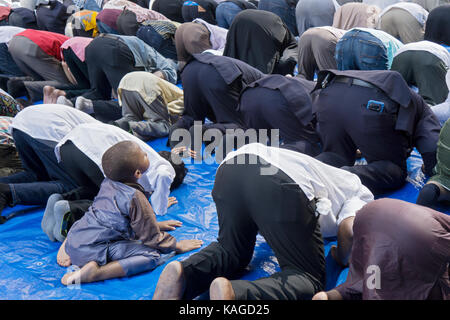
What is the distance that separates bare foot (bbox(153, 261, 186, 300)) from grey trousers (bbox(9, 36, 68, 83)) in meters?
3.91

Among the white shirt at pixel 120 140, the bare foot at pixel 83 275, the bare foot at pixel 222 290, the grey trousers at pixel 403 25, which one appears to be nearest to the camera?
the bare foot at pixel 222 290

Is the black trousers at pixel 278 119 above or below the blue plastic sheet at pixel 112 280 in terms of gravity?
above

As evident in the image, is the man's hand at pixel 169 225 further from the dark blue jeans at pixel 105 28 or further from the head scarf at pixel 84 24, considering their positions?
the head scarf at pixel 84 24

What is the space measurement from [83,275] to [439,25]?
13.1 feet

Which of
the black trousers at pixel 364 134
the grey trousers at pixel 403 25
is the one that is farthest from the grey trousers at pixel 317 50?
the black trousers at pixel 364 134

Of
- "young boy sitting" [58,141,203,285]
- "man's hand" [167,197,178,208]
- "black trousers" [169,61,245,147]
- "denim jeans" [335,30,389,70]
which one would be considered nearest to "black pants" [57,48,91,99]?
"black trousers" [169,61,245,147]

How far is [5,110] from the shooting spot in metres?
3.77

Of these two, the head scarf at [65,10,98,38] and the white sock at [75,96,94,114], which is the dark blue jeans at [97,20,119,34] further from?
the white sock at [75,96,94,114]

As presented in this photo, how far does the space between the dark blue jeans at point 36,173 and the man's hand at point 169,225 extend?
2.35 feet

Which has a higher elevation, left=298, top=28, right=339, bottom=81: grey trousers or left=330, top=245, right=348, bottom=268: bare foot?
left=298, top=28, right=339, bottom=81: grey trousers

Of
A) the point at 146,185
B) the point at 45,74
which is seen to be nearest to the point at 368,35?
the point at 146,185

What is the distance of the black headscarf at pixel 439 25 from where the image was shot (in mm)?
4656

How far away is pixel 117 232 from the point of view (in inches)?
93.6

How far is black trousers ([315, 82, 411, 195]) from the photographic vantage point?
2.71 metres
